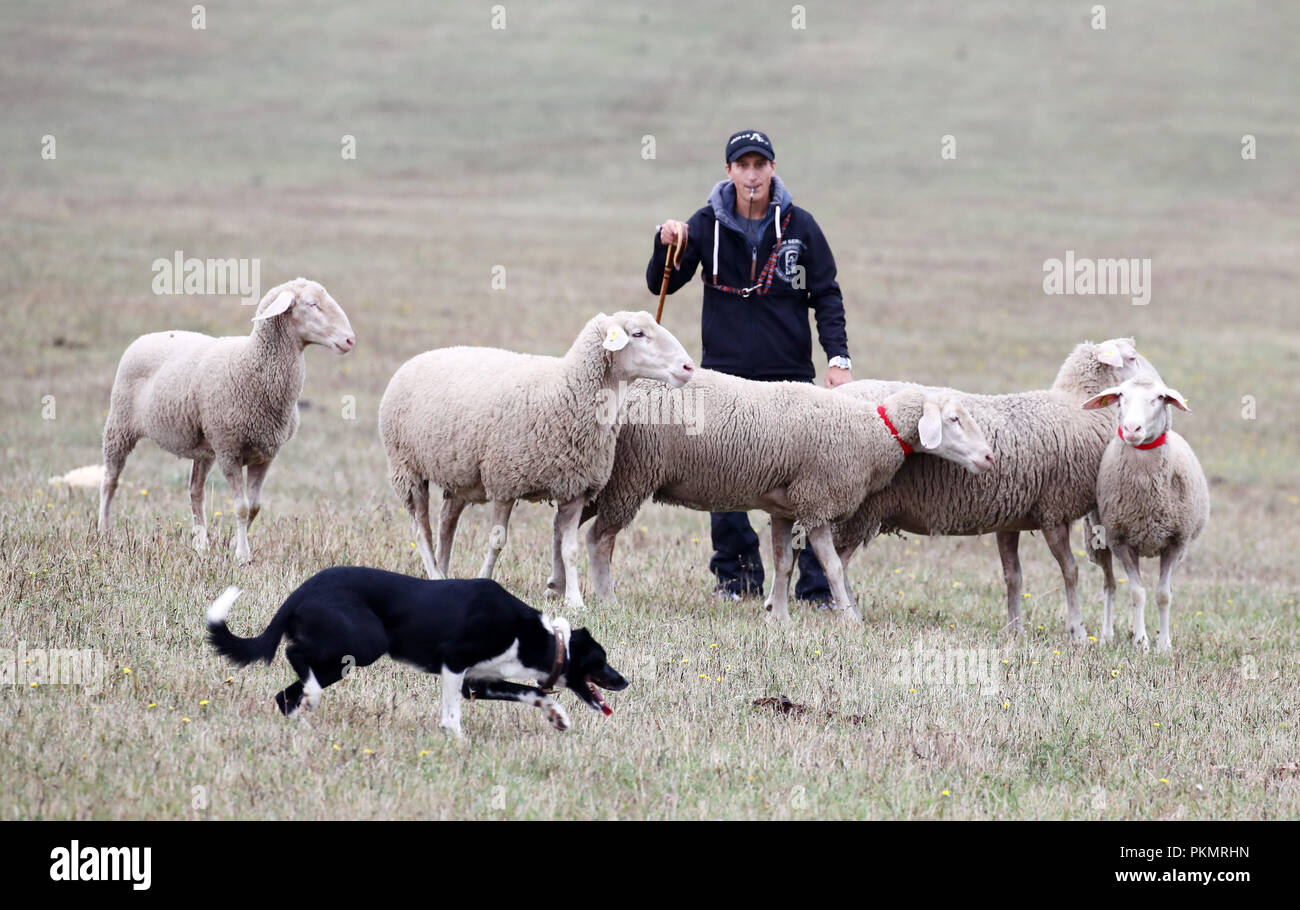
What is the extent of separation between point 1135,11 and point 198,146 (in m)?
49.3

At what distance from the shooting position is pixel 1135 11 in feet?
235

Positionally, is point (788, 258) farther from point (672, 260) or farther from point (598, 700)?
point (598, 700)

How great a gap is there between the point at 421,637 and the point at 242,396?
12.8 feet

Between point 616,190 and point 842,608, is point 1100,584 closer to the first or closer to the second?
point 842,608

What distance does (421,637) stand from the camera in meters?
5.63

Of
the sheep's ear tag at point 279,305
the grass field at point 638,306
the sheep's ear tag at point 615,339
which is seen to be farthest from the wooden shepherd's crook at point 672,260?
the sheep's ear tag at point 279,305

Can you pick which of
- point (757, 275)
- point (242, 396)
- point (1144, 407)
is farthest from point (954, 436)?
point (242, 396)

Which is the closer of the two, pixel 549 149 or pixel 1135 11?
pixel 549 149

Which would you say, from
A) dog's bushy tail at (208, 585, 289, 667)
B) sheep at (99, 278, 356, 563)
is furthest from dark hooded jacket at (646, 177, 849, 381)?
dog's bushy tail at (208, 585, 289, 667)

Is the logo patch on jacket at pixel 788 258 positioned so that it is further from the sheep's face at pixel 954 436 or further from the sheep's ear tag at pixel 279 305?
the sheep's ear tag at pixel 279 305

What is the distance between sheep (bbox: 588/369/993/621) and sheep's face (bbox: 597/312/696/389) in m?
0.49

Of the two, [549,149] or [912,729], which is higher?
[549,149]

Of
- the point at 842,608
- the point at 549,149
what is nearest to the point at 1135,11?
the point at 549,149

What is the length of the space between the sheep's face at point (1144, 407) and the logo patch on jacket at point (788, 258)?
82.4 inches
